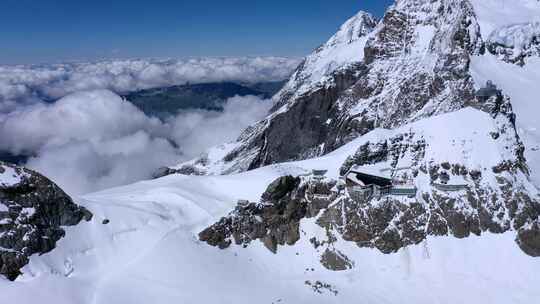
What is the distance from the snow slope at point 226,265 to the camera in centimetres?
6366

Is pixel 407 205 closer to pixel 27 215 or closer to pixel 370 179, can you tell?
pixel 370 179

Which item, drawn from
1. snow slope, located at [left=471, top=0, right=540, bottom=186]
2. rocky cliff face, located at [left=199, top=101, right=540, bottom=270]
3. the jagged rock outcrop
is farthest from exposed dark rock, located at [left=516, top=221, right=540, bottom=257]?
snow slope, located at [left=471, top=0, right=540, bottom=186]

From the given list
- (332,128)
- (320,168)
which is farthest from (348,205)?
(332,128)

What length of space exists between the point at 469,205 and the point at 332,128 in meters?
101

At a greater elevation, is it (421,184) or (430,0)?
(430,0)

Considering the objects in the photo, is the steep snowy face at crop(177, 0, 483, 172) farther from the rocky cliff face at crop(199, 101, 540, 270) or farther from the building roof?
the building roof

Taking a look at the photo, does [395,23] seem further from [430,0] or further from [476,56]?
[476,56]

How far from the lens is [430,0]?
17825 centimetres

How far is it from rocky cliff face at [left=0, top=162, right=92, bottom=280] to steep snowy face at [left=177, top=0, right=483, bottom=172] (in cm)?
11314

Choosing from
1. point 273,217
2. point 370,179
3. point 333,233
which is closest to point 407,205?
point 370,179

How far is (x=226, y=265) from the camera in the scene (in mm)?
74188

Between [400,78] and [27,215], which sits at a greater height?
[400,78]

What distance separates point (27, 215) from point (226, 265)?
32500 millimetres

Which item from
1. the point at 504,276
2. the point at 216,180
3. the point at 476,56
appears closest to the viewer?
the point at 504,276
